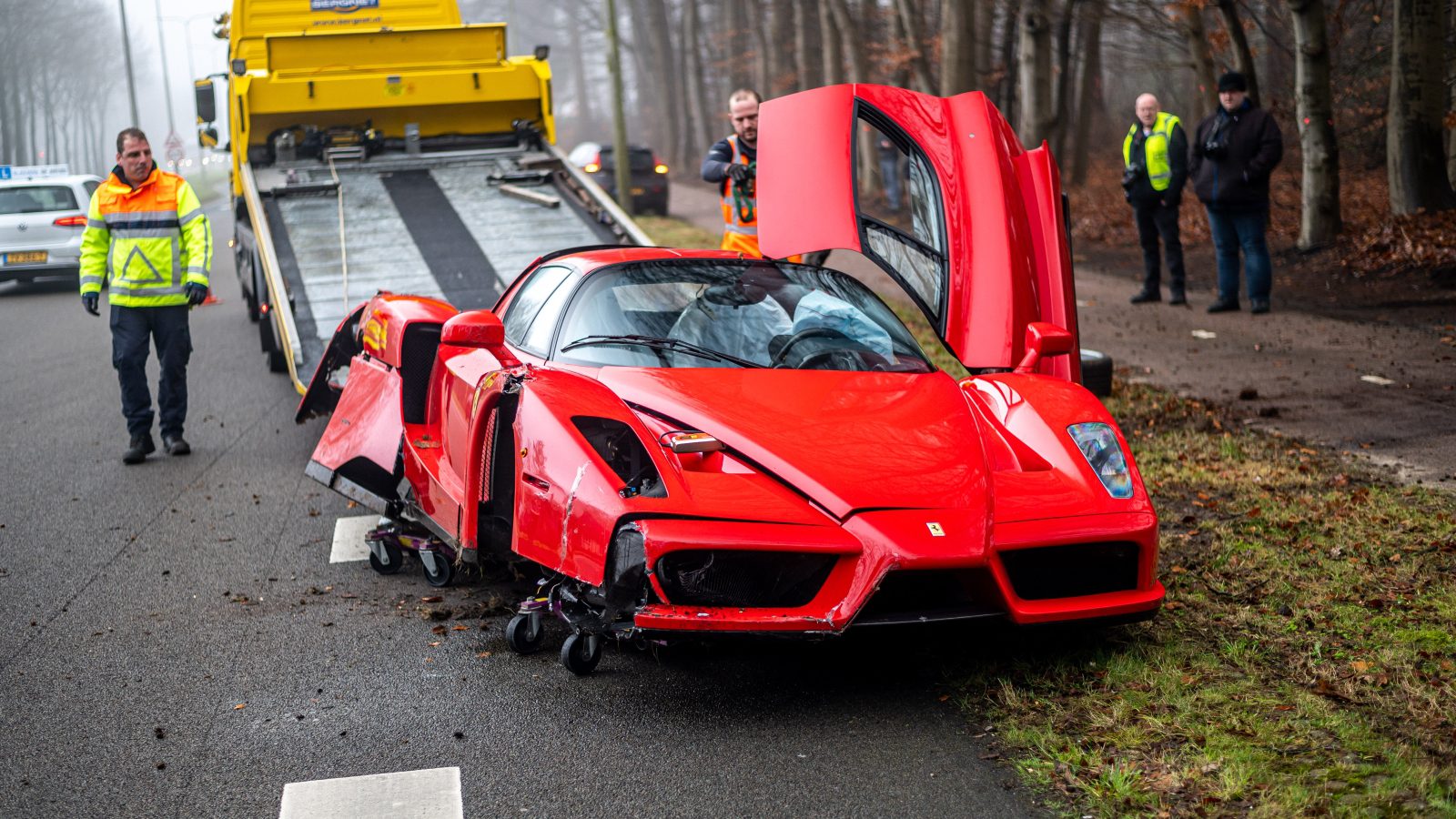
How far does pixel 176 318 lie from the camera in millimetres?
8812

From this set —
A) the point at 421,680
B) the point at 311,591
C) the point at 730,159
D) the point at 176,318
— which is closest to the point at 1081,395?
the point at 421,680

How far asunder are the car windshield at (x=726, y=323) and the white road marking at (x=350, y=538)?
1.60m

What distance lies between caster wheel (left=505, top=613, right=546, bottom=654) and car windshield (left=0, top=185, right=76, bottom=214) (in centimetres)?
1803

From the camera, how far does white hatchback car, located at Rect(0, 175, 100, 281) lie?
19.9 metres

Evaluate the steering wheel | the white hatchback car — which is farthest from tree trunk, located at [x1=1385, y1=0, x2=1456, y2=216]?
the white hatchback car

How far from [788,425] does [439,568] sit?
1.89 m

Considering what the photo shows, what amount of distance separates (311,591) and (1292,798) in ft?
12.7

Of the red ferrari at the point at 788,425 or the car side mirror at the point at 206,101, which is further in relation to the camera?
the car side mirror at the point at 206,101

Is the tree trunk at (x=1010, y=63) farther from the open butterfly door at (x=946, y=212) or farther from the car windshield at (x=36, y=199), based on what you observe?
the open butterfly door at (x=946, y=212)

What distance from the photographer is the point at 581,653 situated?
15.0 feet

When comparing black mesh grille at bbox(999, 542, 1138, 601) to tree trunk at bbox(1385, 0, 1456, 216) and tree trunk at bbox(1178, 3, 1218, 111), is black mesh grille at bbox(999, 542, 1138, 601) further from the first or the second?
tree trunk at bbox(1178, 3, 1218, 111)

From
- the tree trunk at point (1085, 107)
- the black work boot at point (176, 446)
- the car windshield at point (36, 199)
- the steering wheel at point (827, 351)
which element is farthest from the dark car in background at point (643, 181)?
the steering wheel at point (827, 351)

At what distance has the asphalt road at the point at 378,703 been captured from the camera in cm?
376

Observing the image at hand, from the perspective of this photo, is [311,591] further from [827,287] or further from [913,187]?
[913,187]
